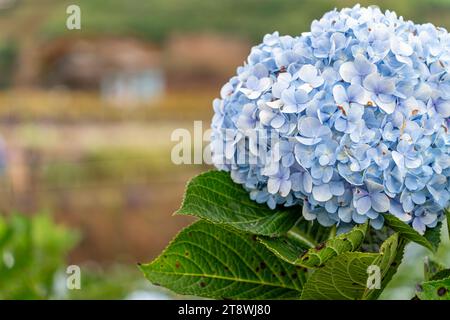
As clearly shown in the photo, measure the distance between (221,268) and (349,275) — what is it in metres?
0.14

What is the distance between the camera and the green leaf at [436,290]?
2.10 feet

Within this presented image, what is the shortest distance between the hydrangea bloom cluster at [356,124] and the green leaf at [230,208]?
0.02 m

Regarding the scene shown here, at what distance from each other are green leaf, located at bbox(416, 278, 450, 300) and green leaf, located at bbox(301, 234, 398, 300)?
1.7 inches

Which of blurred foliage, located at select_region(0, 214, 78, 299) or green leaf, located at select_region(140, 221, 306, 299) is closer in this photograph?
green leaf, located at select_region(140, 221, 306, 299)

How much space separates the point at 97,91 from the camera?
1001 centimetres

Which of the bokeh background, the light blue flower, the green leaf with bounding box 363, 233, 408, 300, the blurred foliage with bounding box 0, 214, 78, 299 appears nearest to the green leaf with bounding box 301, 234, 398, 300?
the green leaf with bounding box 363, 233, 408, 300

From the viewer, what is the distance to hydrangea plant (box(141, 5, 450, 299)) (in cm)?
67

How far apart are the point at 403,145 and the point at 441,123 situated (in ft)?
0.16

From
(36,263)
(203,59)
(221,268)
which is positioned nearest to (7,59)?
(203,59)

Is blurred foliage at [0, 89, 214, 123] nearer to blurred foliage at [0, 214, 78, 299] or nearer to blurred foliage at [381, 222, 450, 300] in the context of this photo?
blurred foliage at [0, 214, 78, 299]

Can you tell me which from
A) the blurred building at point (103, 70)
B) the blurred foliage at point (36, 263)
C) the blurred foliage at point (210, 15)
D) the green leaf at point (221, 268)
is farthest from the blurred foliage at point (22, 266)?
the blurred foliage at point (210, 15)

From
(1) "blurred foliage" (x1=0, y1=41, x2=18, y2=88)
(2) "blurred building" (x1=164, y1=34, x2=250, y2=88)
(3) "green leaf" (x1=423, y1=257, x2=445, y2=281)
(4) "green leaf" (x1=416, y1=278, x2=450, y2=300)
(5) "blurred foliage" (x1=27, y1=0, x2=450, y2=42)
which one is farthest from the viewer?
(5) "blurred foliage" (x1=27, y1=0, x2=450, y2=42)
